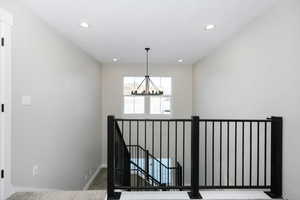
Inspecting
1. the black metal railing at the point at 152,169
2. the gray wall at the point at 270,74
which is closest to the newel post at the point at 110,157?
the black metal railing at the point at 152,169

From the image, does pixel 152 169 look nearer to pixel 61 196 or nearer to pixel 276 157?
pixel 61 196

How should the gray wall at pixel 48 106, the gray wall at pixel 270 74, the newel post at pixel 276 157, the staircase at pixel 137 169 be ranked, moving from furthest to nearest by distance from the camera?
the staircase at pixel 137 169
the gray wall at pixel 48 106
the newel post at pixel 276 157
the gray wall at pixel 270 74

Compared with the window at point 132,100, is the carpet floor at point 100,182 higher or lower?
lower

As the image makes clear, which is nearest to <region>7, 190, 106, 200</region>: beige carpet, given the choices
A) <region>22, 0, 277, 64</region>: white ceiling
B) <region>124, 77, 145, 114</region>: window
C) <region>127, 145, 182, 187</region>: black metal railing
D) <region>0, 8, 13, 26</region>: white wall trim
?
<region>127, 145, 182, 187</region>: black metal railing

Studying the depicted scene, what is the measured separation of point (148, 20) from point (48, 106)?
2.11 m

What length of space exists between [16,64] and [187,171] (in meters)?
5.74

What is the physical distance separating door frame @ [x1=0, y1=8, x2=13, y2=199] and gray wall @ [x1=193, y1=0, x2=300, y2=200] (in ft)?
10.7

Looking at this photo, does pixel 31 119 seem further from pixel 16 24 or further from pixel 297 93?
pixel 297 93

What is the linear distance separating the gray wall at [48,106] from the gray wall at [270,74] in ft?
10.6

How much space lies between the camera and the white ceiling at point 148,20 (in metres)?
2.38

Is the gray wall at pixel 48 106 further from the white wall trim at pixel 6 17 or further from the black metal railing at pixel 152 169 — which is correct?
the black metal railing at pixel 152 169

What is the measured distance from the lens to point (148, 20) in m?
2.81

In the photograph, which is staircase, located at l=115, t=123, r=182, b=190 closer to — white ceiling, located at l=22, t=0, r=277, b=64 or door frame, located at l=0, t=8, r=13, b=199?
door frame, located at l=0, t=8, r=13, b=199

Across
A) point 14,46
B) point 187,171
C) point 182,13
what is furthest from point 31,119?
point 187,171
